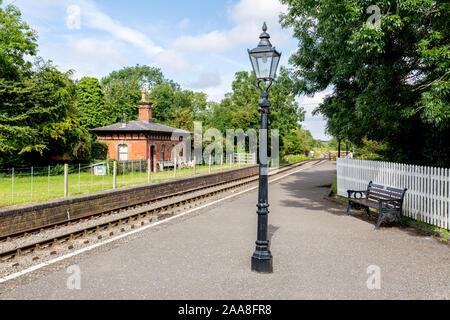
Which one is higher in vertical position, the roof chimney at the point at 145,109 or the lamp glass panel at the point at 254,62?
the roof chimney at the point at 145,109

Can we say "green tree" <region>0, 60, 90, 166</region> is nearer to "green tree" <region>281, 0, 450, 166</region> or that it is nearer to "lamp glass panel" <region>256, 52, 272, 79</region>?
"green tree" <region>281, 0, 450, 166</region>

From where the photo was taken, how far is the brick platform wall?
9.61 m

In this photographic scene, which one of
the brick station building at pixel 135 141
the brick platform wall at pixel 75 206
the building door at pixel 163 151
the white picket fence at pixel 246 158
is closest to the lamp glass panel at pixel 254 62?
the brick platform wall at pixel 75 206

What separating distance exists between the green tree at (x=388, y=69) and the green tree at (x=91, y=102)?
121 ft

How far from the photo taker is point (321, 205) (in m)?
13.9

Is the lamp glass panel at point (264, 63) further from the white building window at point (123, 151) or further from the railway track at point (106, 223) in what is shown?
the white building window at point (123, 151)

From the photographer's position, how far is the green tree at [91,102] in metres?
46.3

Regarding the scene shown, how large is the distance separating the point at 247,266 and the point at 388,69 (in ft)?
22.9

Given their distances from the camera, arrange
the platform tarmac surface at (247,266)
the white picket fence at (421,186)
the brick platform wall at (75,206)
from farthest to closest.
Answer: the brick platform wall at (75,206)
the white picket fence at (421,186)
the platform tarmac surface at (247,266)

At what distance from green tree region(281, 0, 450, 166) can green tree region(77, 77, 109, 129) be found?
36.8 m

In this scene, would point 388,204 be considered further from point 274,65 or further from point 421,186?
point 274,65
